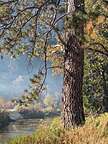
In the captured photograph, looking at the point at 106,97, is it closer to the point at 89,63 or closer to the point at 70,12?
the point at 89,63

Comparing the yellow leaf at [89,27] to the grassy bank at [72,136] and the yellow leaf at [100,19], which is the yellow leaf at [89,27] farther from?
the grassy bank at [72,136]

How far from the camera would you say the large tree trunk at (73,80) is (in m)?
15.9

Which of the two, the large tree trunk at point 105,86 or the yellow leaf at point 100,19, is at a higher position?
the yellow leaf at point 100,19

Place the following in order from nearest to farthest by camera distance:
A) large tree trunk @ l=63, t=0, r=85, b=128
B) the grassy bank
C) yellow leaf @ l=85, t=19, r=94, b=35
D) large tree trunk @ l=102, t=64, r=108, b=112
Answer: the grassy bank < yellow leaf @ l=85, t=19, r=94, b=35 < large tree trunk @ l=63, t=0, r=85, b=128 < large tree trunk @ l=102, t=64, r=108, b=112

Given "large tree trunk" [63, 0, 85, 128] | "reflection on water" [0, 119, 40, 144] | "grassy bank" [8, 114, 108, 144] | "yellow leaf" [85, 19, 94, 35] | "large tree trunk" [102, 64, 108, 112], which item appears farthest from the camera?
"reflection on water" [0, 119, 40, 144]

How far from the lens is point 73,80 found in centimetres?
1608

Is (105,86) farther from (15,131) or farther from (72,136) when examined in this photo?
(15,131)

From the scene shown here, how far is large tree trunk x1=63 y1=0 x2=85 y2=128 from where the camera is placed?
624 inches

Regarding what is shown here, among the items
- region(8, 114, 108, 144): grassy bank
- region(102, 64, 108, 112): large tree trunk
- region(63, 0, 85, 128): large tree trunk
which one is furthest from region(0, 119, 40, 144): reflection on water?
region(8, 114, 108, 144): grassy bank

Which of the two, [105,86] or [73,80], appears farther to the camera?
[105,86]

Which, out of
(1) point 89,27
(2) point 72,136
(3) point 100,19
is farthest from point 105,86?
(2) point 72,136

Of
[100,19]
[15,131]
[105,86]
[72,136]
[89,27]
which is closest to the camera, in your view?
[72,136]

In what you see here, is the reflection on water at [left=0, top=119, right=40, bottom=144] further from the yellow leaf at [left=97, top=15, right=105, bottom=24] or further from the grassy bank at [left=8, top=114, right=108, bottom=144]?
the grassy bank at [left=8, top=114, right=108, bottom=144]

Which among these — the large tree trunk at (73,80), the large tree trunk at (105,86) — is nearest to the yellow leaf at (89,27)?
the large tree trunk at (73,80)
